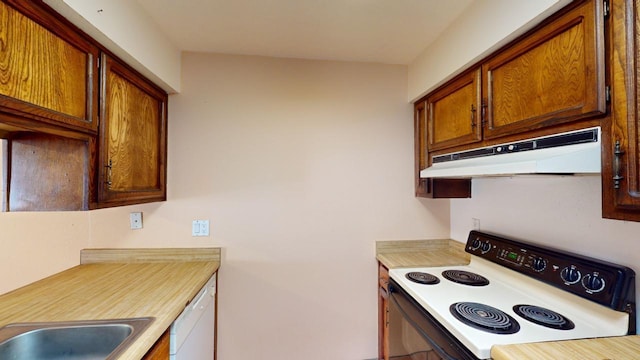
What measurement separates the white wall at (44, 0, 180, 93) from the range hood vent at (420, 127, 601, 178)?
5.78 feet

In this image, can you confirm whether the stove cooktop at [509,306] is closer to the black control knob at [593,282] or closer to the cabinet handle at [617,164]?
the black control knob at [593,282]

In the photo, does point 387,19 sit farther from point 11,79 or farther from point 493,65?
point 11,79

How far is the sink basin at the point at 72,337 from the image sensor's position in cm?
103

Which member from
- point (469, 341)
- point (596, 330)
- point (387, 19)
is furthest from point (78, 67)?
point (596, 330)

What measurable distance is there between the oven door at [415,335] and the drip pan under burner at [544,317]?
0.36 meters

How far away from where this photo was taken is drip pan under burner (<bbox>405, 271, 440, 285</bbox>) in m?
1.51

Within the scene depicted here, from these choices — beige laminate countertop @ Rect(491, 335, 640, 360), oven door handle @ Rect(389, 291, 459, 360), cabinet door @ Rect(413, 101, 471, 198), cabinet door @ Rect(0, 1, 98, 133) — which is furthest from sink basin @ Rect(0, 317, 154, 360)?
cabinet door @ Rect(413, 101, 471, 198)

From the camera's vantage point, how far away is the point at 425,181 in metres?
1.96

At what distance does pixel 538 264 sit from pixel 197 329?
1813 mm

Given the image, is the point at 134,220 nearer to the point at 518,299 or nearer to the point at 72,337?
the point at 72,337

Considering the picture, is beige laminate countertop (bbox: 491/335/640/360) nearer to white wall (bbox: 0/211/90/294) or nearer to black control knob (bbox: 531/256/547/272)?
black control knob (bbox: 531/256/547/272)

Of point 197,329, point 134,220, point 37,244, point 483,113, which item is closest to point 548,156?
point 483,113

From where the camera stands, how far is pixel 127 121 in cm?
150

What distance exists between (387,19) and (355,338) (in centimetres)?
219
